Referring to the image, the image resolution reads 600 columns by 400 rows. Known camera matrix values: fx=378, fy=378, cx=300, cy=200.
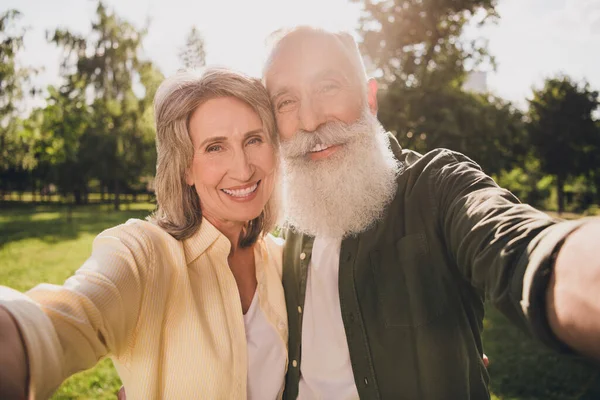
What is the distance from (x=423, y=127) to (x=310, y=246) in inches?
628

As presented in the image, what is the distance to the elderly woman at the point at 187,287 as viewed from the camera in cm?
110

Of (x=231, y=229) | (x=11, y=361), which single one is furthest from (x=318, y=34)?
(x=11, y=361)

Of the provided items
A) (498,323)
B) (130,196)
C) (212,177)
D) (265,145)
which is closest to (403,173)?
(265,145)

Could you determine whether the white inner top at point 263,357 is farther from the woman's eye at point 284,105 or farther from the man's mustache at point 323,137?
the woman's eye at point 284,105

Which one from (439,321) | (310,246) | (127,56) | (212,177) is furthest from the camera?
(127,56)

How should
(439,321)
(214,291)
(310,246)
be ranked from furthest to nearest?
(310,246), (214,291), (439,321)

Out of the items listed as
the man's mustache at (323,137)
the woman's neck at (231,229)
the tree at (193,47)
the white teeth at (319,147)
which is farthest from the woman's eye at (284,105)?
the tree at (193,47)

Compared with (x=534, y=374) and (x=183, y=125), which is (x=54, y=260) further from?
(x=534, y=374)

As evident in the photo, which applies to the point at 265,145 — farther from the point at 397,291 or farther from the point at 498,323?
the point at 498,323

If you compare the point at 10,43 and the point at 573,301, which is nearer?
the point at 573,301

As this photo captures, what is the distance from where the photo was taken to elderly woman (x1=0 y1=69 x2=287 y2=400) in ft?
3.61

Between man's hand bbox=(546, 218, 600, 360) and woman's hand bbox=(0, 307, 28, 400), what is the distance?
4.25 ft

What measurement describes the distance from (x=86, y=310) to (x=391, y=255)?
4.64ft

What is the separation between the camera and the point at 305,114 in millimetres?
2320
